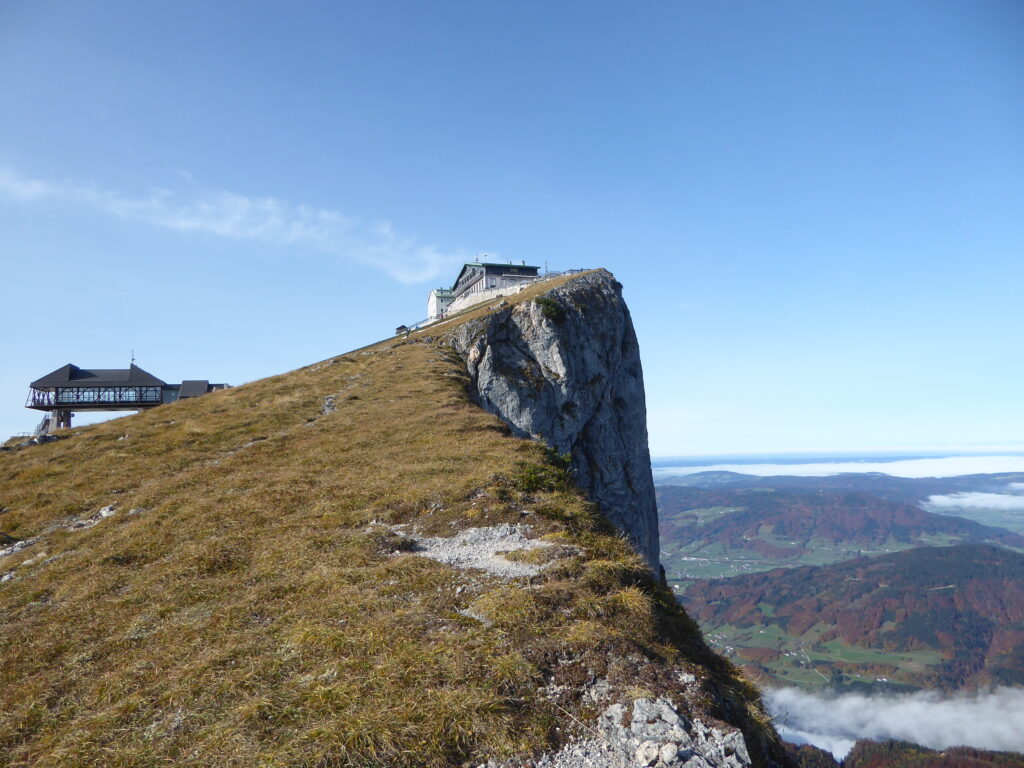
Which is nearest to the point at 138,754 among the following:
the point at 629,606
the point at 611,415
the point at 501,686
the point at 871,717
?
the point at 501,686

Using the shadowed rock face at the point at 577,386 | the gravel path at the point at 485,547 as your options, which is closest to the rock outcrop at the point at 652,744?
the gravel path at the point at 485,547

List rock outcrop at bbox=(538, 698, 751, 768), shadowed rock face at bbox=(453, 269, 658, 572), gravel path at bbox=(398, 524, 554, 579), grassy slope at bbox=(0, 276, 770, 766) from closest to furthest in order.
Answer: rock outcrop at bbox=(538, 698, 751, 768)
grassy slope at bbox=(0, 276, 770, 766)
gravel path at bbox=(398, 524, 554, 579)
shadowed rock face at bbox=(453, 269, 658, 572)

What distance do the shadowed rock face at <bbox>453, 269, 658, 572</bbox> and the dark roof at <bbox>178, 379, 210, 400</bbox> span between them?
38.9m

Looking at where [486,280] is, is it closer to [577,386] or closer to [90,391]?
[577,386]

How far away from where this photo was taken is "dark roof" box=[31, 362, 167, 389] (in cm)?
5781

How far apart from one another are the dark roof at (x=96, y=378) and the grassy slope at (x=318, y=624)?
142 ft

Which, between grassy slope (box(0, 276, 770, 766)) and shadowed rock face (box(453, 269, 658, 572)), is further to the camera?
shadowed rock face (box(453, 269, 658, 572))

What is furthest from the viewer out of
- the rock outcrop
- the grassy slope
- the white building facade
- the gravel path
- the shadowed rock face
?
the white building facade

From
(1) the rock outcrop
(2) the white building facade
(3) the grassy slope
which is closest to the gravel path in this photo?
(3) the grassy slope

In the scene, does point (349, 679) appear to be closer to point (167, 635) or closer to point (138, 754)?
point (138, 754)

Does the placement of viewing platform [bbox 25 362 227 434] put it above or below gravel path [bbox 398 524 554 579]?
above

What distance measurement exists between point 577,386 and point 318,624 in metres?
44.3

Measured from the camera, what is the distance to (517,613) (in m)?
9.83

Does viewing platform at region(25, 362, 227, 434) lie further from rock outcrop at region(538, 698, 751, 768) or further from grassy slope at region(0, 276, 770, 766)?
rock outcrop at region(538, 698, 751, 768)
